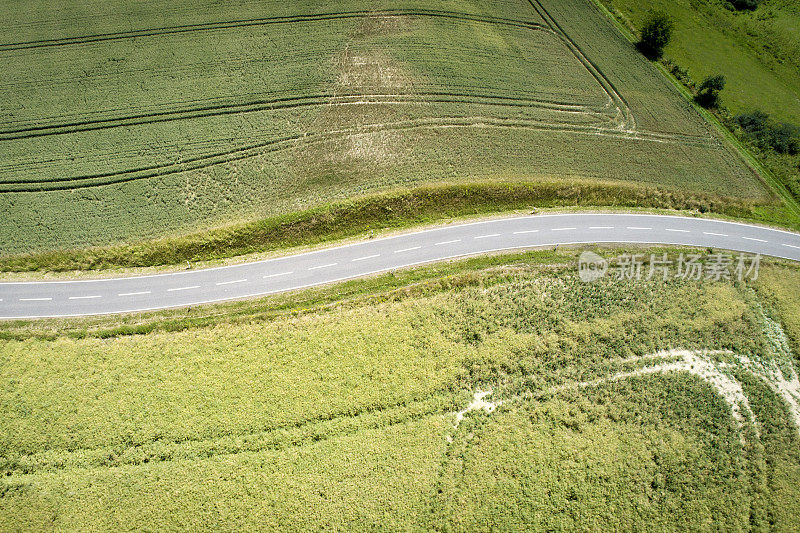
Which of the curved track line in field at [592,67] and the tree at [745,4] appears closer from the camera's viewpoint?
the curved track line in field at [592,67]

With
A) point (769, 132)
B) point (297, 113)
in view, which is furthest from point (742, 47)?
point (297, 113)

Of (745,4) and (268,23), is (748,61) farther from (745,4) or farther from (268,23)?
(268,23)

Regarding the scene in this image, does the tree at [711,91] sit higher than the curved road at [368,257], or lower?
higher

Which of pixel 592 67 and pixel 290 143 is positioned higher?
pixel 592 67

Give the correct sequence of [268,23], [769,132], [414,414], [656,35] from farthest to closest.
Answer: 1. [656,35]
2. [268,23]
3. [769,132]
4. [414,414]

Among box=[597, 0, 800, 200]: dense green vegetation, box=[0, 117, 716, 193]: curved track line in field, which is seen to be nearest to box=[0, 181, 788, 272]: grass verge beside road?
box=[0, 117, 716, 193]: curved track line in field

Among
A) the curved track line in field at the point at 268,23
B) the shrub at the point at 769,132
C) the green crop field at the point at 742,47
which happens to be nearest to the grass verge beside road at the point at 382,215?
the shrub at the point at 769,132

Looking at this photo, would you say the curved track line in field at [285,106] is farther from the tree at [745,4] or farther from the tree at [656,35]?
the tree at [745,4]
